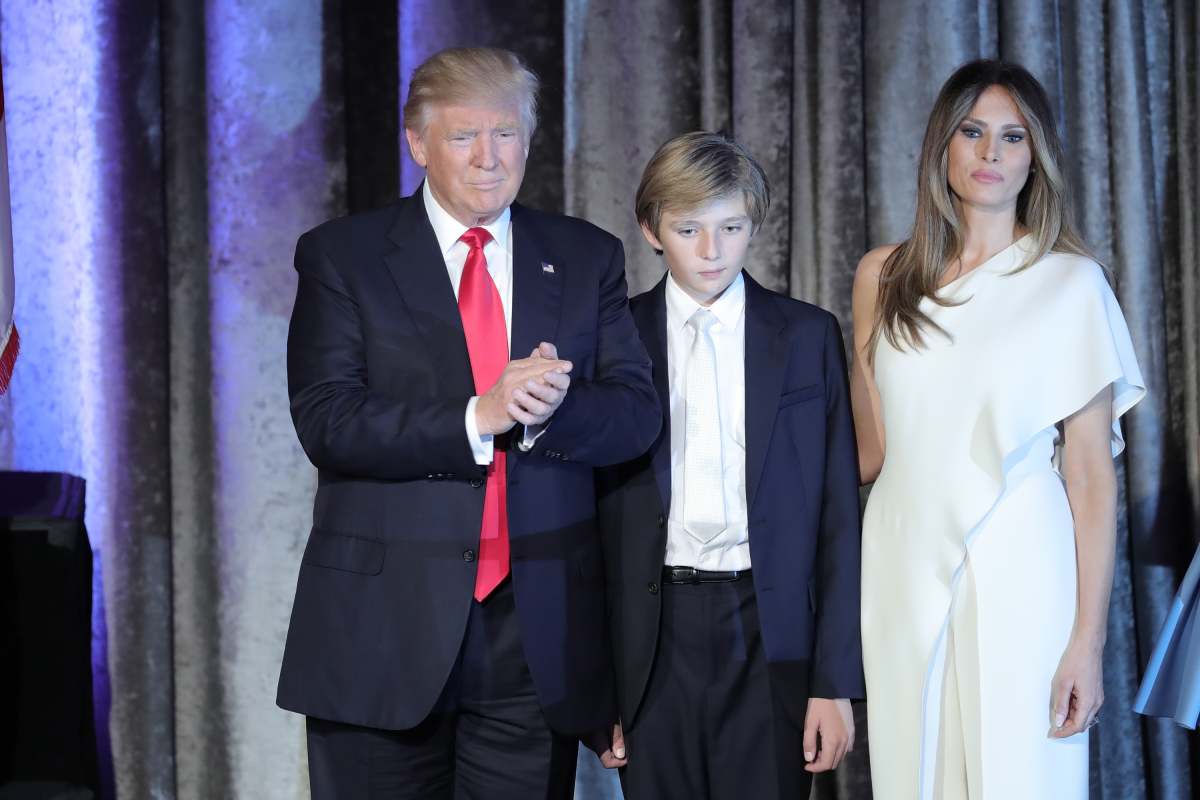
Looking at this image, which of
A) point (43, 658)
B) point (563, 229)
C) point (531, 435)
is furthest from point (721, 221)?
point (43, 658)

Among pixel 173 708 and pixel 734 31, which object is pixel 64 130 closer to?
pixel 173 708

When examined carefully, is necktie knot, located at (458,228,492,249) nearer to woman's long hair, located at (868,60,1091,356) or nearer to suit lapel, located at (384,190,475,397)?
suit lapel, located at (384,190,475,397)

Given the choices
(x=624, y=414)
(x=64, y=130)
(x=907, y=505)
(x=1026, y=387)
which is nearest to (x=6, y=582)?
(x=64, y=130)

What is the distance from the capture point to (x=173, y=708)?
2.82 m

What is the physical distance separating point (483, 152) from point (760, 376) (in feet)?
1.77

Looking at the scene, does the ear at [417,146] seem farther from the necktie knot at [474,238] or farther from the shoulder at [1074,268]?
the shoulder at [1074,268]

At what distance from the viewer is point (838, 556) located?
6.25ft

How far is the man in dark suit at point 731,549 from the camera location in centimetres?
186

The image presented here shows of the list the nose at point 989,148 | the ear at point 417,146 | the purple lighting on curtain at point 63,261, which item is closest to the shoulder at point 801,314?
the nose at point 989,148

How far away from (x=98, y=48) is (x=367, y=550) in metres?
1.65

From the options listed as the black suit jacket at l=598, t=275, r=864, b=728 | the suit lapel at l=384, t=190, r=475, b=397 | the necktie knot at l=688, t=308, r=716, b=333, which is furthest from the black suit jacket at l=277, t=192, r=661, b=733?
the necktie knot at l=688, t=308, r=716, b=333

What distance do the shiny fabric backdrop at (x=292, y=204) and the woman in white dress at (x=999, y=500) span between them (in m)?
0.69

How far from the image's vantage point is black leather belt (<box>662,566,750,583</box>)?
1.88 metres

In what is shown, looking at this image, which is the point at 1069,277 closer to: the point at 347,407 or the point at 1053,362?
the point at 1053,362
